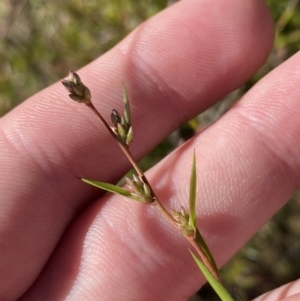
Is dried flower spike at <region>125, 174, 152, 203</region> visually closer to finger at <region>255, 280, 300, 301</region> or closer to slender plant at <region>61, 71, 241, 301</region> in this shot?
slender plant at <region>61, 71, 241, 301</region>

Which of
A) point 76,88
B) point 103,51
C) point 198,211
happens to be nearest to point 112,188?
point 76,88

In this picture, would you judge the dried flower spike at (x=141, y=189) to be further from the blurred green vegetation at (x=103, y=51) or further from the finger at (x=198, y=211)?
the blurred green vegetation at (x=103, y=51)

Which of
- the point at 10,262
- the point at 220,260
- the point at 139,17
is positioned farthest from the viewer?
the point at 139,17

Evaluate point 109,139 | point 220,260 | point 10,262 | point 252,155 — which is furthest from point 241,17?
point 10,262

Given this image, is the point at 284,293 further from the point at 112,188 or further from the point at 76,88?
the point at 76,88

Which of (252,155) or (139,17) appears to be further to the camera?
(139,17)

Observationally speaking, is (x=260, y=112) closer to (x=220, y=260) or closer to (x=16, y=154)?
(x=220, y=260)

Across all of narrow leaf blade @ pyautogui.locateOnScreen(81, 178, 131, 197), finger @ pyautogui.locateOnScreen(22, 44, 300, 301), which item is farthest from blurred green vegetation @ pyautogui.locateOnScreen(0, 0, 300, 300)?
narrow leaf blade @ pyautogui.locateOnScreen(81, 178, 131, 197)
